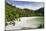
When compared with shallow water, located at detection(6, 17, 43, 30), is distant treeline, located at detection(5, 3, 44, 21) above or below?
above

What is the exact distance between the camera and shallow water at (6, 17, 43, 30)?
133 cm

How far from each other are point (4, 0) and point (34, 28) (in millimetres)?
674

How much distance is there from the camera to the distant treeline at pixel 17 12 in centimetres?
132

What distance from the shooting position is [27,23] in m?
1.36

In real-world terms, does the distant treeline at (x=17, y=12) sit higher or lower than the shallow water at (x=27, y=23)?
higher

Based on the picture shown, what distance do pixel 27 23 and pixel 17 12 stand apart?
25 cm

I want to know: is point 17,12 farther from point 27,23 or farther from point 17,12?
point 27,23

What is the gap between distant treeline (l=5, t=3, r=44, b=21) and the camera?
1.32 meters

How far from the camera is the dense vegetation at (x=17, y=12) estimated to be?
132 cm

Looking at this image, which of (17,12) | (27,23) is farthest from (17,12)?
(27,23)

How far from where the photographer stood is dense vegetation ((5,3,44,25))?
132 centimetres

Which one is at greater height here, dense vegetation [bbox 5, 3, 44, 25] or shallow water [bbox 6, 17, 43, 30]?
dense vegetation [bbox 5, 3, 44, 25]

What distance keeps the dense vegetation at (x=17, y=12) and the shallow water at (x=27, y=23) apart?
7cm
